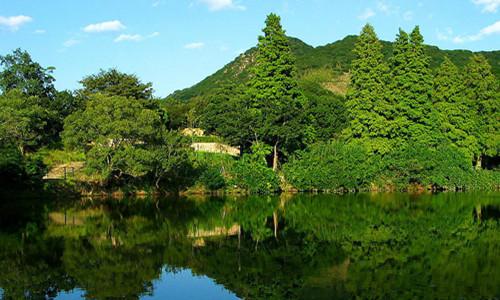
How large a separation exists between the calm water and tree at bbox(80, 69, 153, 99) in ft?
76.8

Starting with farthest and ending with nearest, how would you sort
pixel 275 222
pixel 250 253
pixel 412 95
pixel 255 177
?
pixel 412 95
pixel 255 177
pixel 275 222
pixel 250 253

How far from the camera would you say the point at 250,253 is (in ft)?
34.8

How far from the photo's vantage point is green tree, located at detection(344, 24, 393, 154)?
98.0ft

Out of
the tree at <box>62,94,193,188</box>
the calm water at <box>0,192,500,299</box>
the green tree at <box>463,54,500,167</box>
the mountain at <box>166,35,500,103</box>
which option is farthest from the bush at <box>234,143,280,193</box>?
the mountain at <box>166,35,500,103</box>

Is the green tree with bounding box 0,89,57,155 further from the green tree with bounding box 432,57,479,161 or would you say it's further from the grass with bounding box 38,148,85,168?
the green tree with bounding box 432,57,479,161

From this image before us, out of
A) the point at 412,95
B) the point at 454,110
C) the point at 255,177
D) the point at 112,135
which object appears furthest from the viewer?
the point at 454,110

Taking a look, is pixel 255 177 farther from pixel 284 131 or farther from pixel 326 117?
pixel 326 117

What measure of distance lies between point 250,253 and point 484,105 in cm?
2972

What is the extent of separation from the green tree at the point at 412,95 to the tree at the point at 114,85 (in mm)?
23691

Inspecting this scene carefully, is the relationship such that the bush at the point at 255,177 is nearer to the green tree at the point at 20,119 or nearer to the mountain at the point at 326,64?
the green tree at the point at 20,119

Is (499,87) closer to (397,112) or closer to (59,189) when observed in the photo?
(397,112)

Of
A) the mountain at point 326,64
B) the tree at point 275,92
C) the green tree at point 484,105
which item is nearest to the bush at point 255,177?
the tree at point 275,92

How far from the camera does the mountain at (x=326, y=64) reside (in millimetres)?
80875

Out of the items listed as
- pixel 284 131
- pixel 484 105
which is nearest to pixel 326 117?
pixel 484 105
